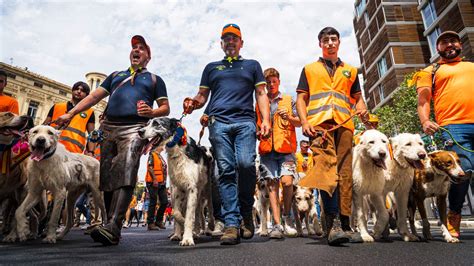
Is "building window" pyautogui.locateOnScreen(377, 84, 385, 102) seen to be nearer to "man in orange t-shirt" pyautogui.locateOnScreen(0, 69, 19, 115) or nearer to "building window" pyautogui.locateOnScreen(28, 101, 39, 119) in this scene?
"man in orange t-shirt" pyautogui.locateOnScreen(0, 69, 19, 115)

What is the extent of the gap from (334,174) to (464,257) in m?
1.44

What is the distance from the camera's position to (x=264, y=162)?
5.64 meters

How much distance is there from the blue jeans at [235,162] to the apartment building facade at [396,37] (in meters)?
28.4

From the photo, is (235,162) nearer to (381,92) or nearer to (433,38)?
(433,38)

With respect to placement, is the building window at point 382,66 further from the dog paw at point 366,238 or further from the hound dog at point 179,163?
the hound dog at point 179,163

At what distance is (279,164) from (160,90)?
2.47m

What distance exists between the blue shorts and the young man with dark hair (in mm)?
1470

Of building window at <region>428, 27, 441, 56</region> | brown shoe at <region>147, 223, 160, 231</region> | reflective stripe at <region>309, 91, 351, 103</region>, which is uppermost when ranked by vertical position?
building window at <region>428, 27, 441, 56</region>

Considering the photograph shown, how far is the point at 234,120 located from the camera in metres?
4.20

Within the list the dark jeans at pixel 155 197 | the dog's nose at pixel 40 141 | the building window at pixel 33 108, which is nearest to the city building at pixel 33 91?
the building window at pixel 33 108

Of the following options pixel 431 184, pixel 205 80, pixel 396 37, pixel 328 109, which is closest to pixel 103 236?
pixel 205 80

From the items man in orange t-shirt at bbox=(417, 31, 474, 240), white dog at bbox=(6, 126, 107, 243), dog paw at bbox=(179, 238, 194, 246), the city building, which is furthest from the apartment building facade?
the city building

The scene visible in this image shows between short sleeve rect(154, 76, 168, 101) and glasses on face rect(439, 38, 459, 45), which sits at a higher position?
glasses on face rect(439, 38, 459, 45)

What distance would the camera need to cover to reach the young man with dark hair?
3.57 metres
